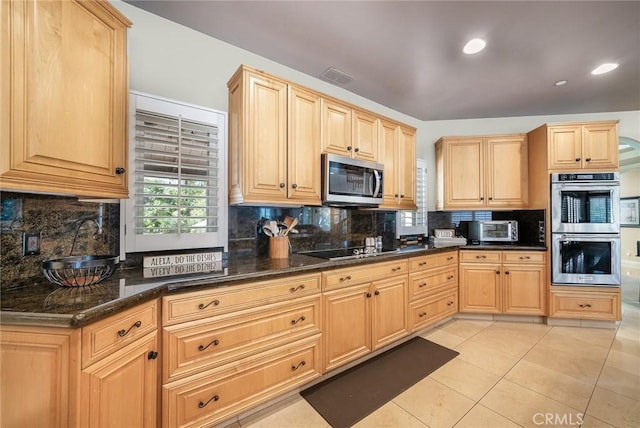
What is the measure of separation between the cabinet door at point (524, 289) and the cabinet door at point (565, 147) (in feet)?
4.03

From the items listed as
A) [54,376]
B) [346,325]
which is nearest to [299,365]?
[346,325]

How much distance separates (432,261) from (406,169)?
105 centimetres

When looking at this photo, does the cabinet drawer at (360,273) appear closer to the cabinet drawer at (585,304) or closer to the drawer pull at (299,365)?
the drawer pull at (299,365)

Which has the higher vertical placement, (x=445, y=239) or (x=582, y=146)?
(x=582, y=146)

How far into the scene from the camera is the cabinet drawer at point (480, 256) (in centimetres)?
313

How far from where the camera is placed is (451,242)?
3.31 metres

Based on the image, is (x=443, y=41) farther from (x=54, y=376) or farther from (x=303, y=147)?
A: (x=54, y=376)

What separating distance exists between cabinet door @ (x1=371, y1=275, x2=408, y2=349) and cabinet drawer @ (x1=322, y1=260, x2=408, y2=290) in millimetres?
73

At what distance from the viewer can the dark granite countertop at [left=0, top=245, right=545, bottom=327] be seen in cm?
92

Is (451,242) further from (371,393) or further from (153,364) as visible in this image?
(153,364)

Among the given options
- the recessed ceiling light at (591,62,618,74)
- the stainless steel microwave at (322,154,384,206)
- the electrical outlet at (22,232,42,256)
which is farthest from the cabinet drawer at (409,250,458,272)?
the electrical outlet at (22,232,42,256)

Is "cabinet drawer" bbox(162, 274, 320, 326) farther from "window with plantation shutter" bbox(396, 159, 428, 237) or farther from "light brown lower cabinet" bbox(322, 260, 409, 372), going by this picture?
"window with plantation shutter" bbox(396, 159, 428, 237)

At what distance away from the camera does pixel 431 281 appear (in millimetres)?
2777

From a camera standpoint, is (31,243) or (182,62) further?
(182,62)
